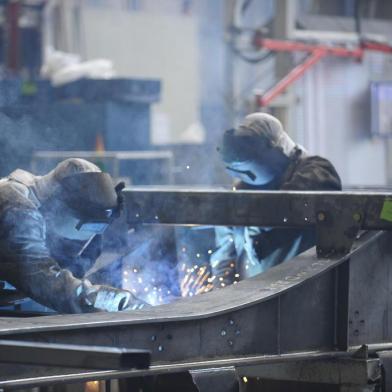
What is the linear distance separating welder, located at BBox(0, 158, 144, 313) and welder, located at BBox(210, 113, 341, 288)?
1.01 meters

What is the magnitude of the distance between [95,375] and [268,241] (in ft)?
6.49

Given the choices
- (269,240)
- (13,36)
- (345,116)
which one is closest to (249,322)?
(269,240)

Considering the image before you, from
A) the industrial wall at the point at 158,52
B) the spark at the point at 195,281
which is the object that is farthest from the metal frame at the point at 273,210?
the industrial wall at the point at 158,52

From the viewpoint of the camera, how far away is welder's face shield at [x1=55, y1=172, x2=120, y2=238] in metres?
3.49

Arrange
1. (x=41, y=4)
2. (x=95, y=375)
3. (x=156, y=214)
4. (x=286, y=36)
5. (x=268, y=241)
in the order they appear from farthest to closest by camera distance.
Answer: (x=41, y=4) → (x=286, y=36) → (x=268, y=241) → (x=156, y=214) → (x=95, y=375)

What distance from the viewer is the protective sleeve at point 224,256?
4.62m

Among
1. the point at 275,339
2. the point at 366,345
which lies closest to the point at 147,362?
the point at 275,339

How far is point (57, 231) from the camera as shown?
361 cm

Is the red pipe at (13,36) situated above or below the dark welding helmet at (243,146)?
above

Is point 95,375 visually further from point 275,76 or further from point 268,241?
point 275,76

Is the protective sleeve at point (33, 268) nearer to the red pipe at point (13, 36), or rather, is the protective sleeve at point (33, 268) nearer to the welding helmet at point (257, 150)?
the welding helmet at point (257, 150)

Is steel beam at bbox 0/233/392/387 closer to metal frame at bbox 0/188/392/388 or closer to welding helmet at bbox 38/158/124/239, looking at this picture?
metal frame at bbox 0/188/392/388

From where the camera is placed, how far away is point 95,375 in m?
2.64

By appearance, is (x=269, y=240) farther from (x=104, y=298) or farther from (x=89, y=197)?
(x=104, y=298)
